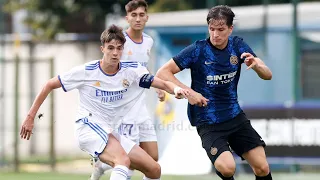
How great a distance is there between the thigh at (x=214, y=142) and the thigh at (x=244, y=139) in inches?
5.5

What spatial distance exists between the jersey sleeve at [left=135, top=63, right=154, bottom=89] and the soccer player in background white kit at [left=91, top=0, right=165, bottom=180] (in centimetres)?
129

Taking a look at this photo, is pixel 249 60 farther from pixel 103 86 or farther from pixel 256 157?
pixel 103 86

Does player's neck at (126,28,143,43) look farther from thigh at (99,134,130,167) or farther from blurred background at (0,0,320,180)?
blurred background at (0,0,320,180)

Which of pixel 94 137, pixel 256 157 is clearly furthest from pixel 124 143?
pixel 256 157

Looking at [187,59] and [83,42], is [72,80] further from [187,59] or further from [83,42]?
[83,42]

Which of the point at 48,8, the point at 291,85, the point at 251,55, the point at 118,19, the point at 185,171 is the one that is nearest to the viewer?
the point at 251,55

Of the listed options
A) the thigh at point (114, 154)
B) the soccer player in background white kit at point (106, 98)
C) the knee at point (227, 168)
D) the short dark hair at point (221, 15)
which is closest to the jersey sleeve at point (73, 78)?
the soccer player in background white kit at point (106, 98)

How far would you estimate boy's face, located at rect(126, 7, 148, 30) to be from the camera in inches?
431

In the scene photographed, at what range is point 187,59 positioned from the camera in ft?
29.7

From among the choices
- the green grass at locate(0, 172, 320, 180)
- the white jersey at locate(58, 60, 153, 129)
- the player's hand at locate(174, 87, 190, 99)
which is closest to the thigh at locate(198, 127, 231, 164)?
the player's hand at locate(174, 87, 190, 99)

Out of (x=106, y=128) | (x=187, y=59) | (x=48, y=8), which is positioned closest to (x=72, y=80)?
(x=106, y=128)

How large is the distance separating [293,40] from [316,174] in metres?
2.39

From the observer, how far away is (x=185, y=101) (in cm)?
1527

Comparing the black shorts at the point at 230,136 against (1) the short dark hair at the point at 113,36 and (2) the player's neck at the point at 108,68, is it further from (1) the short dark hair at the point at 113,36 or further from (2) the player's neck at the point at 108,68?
(1) the short dark hair at the point at 113,36
